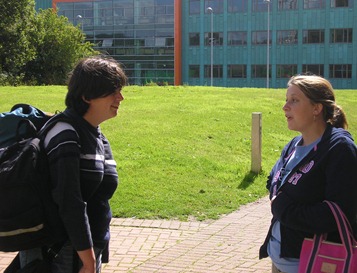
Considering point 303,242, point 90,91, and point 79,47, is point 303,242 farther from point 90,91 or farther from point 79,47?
point 79,47

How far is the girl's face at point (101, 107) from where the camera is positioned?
103 inches

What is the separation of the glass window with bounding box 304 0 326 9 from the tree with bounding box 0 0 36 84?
36521 millimetres

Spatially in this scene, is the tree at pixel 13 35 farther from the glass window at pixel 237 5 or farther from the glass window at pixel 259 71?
the glass window at pixel 259 71

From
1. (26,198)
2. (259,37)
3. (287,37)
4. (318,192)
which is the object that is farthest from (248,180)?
(259,37)

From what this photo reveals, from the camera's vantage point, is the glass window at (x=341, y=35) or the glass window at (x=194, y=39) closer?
the glass window at (x=341, y=35)

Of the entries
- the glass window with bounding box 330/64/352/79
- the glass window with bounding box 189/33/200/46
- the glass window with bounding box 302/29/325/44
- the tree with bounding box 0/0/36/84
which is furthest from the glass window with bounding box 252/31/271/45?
the tree with bounding box 0/0/36/84

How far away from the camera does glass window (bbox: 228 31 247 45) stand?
66.0m

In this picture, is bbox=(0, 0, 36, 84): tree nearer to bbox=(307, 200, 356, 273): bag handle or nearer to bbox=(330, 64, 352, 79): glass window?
bbox=(307, 200, 356, 273): bag handle

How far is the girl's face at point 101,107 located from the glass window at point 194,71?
65.9m

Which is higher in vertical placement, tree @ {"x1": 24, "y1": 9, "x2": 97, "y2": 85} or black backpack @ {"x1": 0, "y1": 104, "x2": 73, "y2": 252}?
tree @ {"x1": 24, "y1": 9, "x2": 97, "y2": 85}

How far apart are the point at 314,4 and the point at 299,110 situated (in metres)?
64.7

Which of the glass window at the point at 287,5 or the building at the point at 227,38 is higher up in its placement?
the glass window at the point at 287,5

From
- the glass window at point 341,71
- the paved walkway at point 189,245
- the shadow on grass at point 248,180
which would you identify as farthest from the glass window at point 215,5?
the paved walkway at point 189,245

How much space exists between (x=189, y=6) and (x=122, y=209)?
208ft
